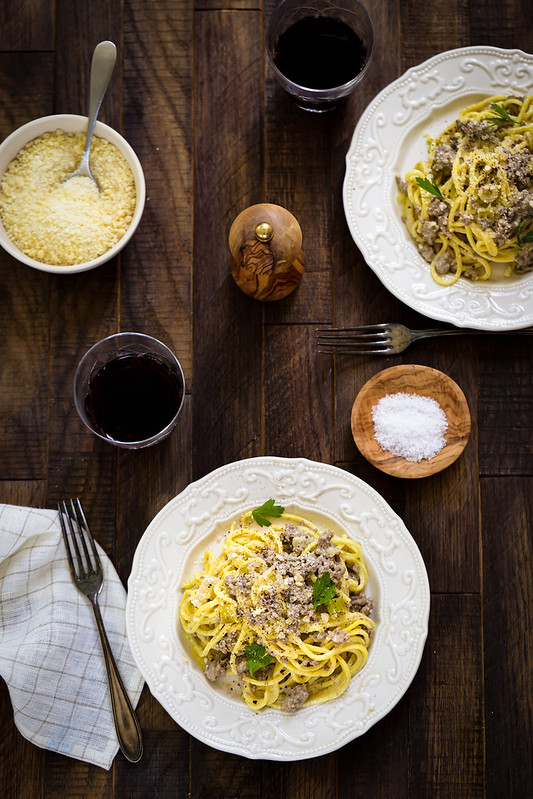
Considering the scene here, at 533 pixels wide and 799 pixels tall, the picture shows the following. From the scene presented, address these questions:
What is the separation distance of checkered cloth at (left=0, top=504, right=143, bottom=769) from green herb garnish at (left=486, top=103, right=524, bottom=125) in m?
1.63

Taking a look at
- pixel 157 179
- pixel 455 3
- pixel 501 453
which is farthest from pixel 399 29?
pixel 501 453

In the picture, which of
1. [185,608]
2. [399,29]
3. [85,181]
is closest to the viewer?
[185,608]

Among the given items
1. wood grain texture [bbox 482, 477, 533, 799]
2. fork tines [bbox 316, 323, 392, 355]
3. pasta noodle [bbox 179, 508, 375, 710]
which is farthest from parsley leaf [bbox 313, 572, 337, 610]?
fork tines [bbox 316, 323, 392, 355]

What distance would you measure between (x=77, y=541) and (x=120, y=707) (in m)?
0.47

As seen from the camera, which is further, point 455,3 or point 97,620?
point 455,3

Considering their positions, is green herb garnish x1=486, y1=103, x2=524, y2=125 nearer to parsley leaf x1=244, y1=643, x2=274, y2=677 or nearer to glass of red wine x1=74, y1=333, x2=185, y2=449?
glass of red wine x1=74, y1=333, x2=185, y2=449

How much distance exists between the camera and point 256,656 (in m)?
1.76

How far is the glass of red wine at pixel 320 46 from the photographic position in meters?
1.92

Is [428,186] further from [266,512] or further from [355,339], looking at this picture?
[266,512]

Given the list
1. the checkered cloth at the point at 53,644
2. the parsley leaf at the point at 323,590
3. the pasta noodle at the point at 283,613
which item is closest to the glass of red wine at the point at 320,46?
the pasta noodle at the point at 283,613

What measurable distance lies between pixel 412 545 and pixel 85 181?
1.33m

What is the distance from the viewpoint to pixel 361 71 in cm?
190

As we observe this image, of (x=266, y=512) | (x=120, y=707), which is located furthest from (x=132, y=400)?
(x=120, y=707)

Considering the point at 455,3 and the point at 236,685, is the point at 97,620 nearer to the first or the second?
the point at 236,685
